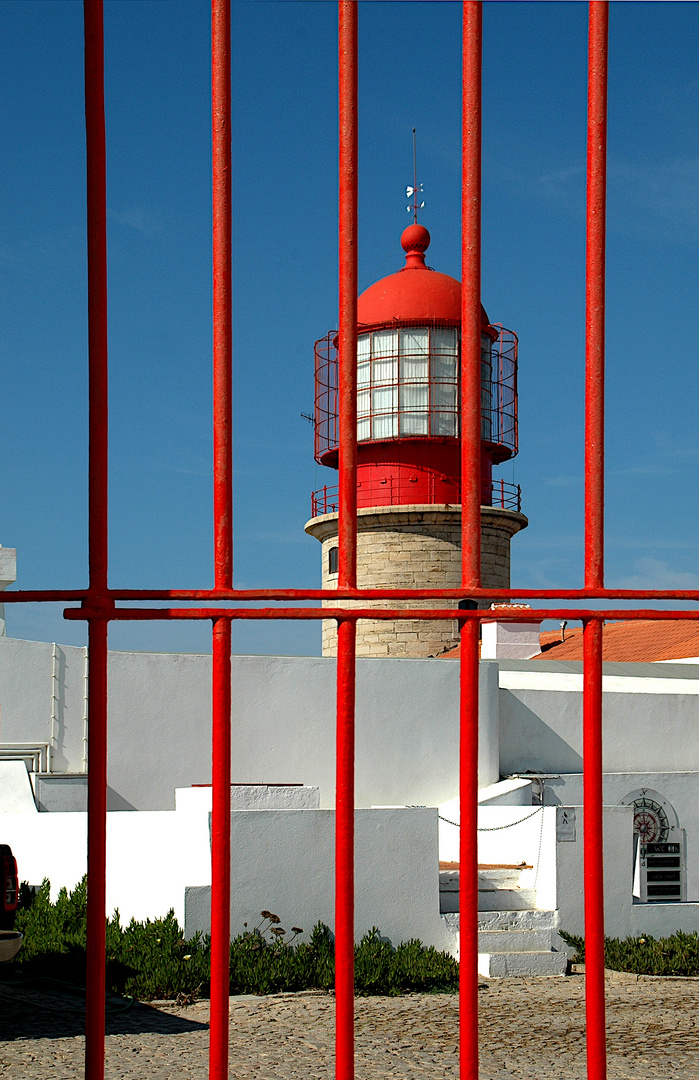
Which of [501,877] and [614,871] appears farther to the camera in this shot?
[614,871]

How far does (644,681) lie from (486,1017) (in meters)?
10.4

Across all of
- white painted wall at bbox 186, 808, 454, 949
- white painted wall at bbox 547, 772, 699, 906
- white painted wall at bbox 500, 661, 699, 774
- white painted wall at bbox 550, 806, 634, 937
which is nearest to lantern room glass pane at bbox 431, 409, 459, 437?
white painted wall at bbox 500, 661, 699, 774

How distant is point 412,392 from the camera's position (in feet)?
87.0

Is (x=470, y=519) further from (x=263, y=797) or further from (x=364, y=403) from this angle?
(x=364, y=403)

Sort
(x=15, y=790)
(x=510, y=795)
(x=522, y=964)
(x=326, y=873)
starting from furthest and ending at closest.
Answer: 1. (x=510, y=795)
2. (x=15, y=790)
3. (x=522, y=964)
4. (x=326, y=873)

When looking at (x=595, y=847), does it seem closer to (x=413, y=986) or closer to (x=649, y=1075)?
(x=649, y=1075)

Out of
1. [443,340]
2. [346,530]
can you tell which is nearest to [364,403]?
[443,340]

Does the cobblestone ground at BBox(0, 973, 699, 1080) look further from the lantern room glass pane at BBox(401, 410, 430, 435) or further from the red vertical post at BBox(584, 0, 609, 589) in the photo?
the lantern room glass pane at BBox(401, 410, 430, 435)

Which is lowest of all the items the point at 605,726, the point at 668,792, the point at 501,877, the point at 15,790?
the point at 501,877

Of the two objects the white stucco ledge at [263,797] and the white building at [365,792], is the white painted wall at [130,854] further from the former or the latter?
the white stucco ledge at [263,797]

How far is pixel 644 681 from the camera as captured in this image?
19.4m

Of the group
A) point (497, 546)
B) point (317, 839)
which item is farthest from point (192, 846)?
point (497, 546)

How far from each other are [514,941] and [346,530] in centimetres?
1016

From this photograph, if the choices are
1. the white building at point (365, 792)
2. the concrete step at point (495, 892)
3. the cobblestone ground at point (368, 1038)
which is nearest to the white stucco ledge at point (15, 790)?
Result: the white building at point (365, 792)
